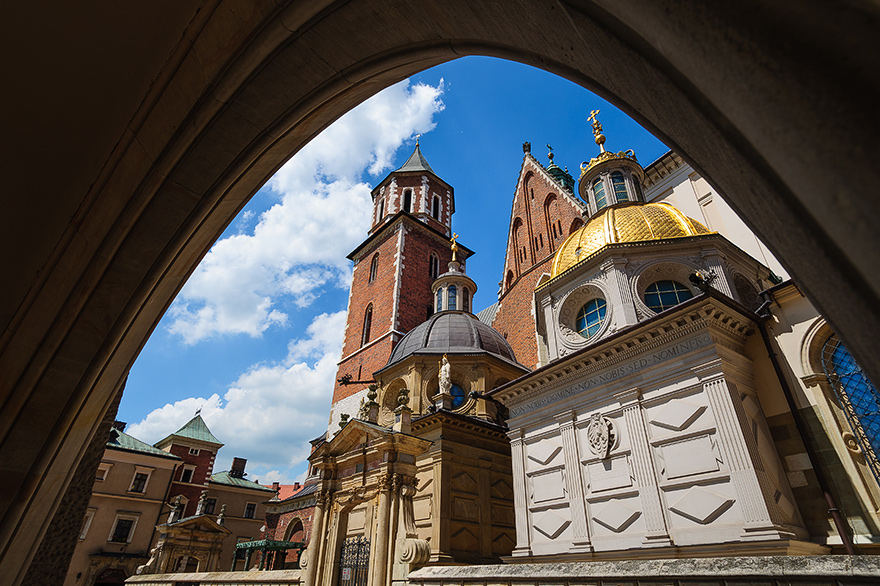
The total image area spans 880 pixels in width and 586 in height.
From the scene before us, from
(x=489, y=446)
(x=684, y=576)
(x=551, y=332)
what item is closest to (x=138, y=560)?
(x=489, y=446)

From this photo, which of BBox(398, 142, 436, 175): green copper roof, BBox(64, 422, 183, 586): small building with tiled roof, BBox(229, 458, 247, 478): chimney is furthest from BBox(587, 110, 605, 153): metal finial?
BBox(229, 458, 247, 478): chimney

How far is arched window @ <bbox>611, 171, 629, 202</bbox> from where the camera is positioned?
19.9m

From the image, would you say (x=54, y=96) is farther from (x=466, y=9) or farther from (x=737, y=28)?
(x=737, y=28)

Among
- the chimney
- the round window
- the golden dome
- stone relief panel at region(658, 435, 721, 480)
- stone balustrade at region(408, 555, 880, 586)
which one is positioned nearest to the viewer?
stone balustrade at region(408, 555, 880, 586)

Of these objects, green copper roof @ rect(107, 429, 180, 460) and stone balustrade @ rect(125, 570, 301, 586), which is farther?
green copper roof @ rect(107, 429, 180, 460)

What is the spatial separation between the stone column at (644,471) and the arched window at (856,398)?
12.7ft

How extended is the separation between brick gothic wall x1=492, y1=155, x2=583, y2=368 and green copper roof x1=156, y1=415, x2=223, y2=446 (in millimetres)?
25402

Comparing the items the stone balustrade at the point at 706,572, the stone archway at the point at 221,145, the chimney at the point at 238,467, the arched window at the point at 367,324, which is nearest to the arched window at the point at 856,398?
the stone balustrade at the point at 706,572

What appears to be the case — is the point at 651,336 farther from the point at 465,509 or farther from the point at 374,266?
the point at 374,266

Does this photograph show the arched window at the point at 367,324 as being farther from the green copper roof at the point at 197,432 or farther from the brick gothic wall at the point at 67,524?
the brick gothic wall at the point at 67,524

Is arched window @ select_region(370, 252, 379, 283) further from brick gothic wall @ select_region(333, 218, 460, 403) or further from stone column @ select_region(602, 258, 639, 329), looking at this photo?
stone column @ select_region(602, 258, 639, 329)

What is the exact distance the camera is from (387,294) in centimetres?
2889

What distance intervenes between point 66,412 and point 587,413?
11.4 m

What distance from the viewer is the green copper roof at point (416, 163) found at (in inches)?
1505
